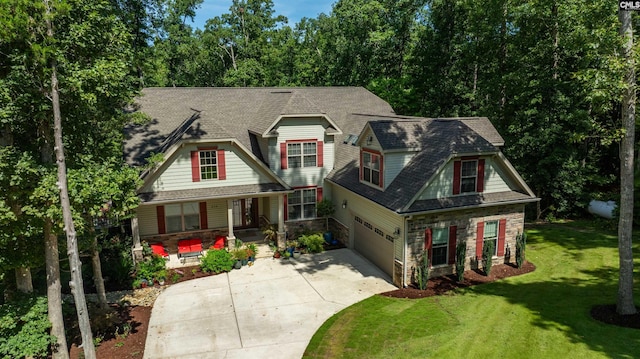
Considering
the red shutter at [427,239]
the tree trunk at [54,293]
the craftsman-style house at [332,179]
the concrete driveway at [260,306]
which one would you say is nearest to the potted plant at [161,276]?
the concrete driveway at [260,306]

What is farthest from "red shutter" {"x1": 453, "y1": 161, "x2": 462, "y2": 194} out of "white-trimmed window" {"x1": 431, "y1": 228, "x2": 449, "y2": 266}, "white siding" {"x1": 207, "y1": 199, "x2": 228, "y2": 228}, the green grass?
"white siding" {"x1": 207, "y1": 199, "x2": 228, "y2": 228}

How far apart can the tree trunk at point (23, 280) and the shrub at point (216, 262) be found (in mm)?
7368

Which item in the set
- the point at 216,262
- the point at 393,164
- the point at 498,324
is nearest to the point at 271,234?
the point at 216,262

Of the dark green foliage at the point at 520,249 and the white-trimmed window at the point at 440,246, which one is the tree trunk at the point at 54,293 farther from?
the dark green foliage at the point at 520,249

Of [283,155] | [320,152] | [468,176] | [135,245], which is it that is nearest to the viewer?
[468,176]

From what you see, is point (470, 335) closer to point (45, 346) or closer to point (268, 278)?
point (268, 278)

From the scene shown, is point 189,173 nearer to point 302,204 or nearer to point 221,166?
point 221,166

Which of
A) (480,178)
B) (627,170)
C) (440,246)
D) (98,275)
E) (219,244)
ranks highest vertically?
(627,170)

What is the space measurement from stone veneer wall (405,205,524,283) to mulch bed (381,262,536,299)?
1.08ft

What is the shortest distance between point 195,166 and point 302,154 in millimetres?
5996

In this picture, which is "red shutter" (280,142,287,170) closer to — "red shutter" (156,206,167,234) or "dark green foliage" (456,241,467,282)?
"red shutter" (156,206,167,234)

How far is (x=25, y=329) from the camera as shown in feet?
35.9

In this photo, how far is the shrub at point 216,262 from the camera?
61.4 feet

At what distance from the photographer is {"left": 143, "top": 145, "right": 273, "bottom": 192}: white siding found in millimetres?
19141
